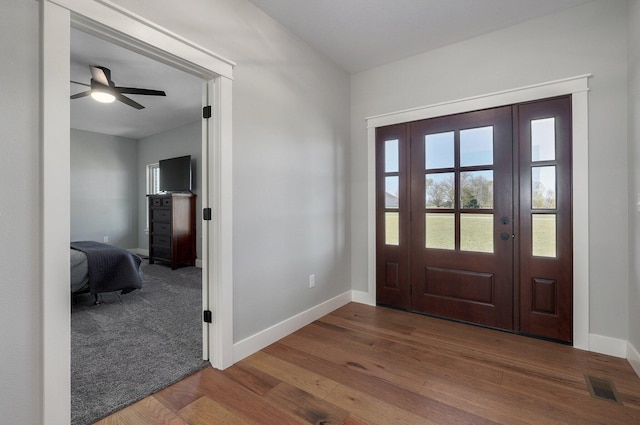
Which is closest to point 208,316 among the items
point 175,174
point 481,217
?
point 481,217

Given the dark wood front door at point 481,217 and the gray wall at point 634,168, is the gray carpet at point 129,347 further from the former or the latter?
the gray wall at point 634,168

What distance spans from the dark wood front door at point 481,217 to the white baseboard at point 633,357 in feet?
1.13

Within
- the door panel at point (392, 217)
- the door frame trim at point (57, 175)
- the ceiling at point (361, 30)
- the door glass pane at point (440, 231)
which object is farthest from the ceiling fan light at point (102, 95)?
the door glass pane at point (440, 231)

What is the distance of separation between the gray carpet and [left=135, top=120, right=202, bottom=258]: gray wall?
90.6 inches

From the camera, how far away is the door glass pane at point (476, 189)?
2.75 metres

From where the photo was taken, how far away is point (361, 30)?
105 inches

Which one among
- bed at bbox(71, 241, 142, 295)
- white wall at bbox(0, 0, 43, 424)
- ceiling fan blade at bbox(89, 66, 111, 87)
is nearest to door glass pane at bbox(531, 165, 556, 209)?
white wall at bbox(0, 0, 43, 424)

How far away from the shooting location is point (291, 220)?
8.95 feet

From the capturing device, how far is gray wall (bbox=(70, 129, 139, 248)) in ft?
20.0

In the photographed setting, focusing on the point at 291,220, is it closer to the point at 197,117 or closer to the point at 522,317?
the point at 522,317

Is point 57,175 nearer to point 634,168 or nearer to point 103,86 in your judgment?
point 103,86

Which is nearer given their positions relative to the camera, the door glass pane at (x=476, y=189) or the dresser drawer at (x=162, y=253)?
the door glass pane at (x=476, y=189)

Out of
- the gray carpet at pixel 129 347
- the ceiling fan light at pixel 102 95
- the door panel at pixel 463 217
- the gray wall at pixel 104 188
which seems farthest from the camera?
the gray wall at pixel 104 188

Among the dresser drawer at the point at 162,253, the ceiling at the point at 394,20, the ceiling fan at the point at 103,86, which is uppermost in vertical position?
the ceiling at the point at 394,20
